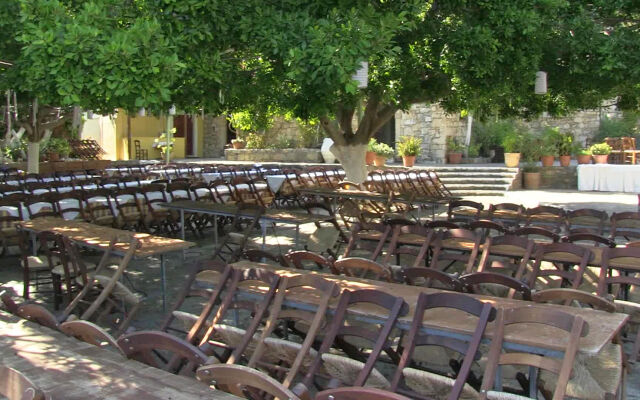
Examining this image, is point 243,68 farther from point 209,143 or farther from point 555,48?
point 209,143

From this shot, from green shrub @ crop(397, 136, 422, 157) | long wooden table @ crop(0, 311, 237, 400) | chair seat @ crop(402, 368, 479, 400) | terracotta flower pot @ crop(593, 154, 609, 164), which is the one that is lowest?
chair seat @ crop(402, 368, 479, 400)

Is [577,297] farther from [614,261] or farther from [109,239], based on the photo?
[109,239]

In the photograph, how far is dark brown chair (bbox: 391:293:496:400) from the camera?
303cm

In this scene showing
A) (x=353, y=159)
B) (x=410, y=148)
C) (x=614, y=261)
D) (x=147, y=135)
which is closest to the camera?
(x=614, y=261)

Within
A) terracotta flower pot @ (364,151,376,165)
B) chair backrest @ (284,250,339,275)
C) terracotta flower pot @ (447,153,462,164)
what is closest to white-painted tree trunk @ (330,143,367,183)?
chair backrest @ (284,250,339,275)

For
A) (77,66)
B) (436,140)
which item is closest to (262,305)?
(77,66)

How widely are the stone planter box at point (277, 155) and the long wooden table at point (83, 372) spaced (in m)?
17.9

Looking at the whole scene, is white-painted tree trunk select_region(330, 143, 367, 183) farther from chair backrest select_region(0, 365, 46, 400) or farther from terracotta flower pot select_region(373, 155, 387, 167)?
chair backrest select_region(0, 365, 46, 400)

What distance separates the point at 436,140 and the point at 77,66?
16.8 metres

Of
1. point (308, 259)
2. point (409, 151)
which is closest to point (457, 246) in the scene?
point (308, 259)

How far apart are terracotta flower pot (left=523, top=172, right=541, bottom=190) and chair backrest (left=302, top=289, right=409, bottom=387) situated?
1434 cm

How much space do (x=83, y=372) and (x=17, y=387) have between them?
75 centimetres

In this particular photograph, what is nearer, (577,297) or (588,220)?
(577,297)

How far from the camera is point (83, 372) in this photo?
272 centimetres
